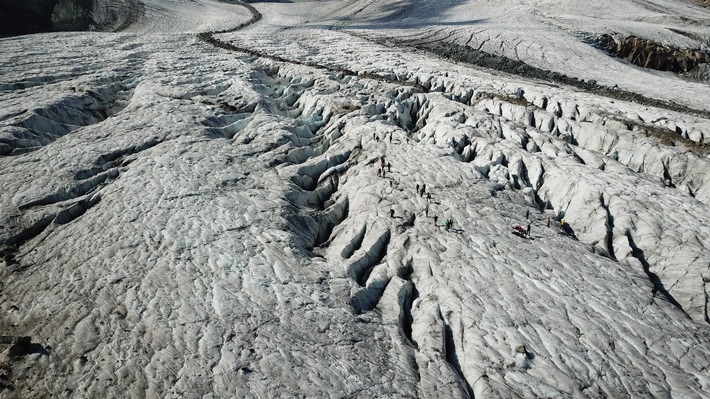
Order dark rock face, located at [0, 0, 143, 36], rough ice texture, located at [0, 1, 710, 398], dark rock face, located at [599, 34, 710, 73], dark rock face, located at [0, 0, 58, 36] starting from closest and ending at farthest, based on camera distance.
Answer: rough ice texture, located at [0, 1, 710, 398] → dark rock face, located at [599, 34, 710, 73] → dark rock face, located at [0, 0, 58, 36] → dark rock face, located at [0, 0, 143, 36]

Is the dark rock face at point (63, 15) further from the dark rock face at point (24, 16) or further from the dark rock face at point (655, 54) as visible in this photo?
the dark rock face at point (655, 54)

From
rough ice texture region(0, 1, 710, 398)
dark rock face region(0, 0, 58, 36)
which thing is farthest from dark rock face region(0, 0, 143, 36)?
rough ice texture region(0, 1, 710, 398)

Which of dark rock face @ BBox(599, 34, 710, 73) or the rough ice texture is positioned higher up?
dark rock face @ BBox(599, 34, 710, 73)

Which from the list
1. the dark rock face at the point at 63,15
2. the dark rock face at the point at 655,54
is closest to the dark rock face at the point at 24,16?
the dark rock face at the point at 63,15

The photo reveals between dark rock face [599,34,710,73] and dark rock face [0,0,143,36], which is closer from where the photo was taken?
dark rock face [599,34,710,73]

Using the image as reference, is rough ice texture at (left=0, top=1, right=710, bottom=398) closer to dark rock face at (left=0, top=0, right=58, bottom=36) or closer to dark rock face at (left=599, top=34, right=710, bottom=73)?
dark rock face at (left=599, top=34, right=710, bottom=73)

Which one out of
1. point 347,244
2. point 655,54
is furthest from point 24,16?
point 655,54

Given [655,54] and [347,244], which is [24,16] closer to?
[347,244]

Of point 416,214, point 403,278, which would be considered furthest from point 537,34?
point 403,278
